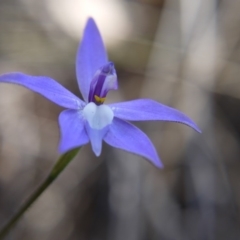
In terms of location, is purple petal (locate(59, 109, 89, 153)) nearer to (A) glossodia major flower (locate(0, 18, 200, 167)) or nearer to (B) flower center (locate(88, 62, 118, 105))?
(A) glossodia major flower (locate(0, 18, 200, 167))

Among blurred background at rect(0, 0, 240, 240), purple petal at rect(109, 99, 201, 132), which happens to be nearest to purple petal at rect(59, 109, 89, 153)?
purple petal at rect(109, 99, 201, 132)

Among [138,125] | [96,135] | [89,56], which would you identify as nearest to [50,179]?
[96,135]

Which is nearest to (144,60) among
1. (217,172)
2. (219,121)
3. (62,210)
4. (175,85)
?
(175,85)

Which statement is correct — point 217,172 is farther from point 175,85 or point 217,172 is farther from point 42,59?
point 42,59

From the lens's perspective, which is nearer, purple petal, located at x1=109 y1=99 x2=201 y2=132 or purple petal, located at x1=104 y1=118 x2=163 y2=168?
purple petal, located at x1=104 y1=118 x2=163 y2=168

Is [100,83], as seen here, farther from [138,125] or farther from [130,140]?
[138,125]

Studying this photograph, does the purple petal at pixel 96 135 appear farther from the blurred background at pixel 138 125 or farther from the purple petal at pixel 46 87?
the blurred background at pixel 138 125

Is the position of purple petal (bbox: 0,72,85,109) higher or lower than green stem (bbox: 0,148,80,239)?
higher
